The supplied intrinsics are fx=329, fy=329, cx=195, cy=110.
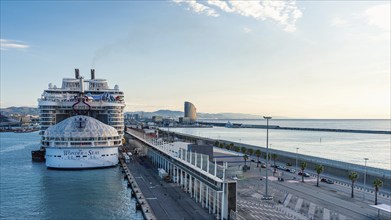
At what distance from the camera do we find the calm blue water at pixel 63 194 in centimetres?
3728

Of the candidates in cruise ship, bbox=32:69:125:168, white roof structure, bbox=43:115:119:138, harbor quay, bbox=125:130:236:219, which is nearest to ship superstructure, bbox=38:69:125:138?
cruise ship, bbox=32:69:125:168

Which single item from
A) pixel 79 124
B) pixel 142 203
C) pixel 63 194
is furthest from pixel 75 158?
pixel 142 203

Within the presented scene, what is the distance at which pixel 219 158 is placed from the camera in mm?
55156

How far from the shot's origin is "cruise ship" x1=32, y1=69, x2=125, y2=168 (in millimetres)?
62812

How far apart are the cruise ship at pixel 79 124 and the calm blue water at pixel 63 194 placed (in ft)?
9.91

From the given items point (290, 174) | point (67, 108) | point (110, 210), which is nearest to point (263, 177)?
point (290, 174)

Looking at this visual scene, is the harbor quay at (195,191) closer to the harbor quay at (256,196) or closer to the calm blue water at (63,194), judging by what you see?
the harbor quay at (256,196)

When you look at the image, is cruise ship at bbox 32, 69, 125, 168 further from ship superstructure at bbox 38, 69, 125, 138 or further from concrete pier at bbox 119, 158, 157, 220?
concrete pier at bbox 119, 158, 157, 220

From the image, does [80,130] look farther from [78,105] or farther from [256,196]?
[256,196]

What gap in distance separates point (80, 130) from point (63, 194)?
20.9 metres

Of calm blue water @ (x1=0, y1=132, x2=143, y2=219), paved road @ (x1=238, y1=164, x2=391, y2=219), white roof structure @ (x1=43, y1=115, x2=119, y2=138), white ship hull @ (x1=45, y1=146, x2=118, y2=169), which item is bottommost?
calm blue water @ (x1=0, y1=132, x2=143, y2=219)

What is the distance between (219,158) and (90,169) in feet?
87.0

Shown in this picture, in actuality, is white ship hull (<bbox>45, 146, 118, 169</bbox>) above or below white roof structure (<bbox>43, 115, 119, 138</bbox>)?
below

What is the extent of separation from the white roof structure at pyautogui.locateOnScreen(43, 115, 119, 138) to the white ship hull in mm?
2618
